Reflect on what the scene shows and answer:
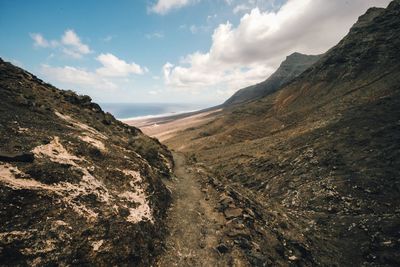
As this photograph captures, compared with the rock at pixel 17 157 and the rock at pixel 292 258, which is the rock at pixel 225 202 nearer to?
the rock at pixel 292 258

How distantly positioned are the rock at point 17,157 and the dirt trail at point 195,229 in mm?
10185

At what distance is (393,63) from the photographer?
191 ft

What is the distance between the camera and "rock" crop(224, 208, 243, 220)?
69.2ft

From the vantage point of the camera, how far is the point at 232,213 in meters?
21.5

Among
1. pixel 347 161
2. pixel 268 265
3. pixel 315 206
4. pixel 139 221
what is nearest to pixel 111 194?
pixel 139 221

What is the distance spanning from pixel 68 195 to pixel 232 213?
1285 centimetres

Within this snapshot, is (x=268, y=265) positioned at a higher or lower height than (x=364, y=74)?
lower

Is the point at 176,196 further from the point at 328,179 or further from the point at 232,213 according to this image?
the point at 328,179

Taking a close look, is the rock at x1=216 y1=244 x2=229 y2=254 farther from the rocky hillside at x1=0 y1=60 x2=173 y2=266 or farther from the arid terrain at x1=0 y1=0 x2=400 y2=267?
the rocky hillside at x1=0 y1=60 x2=173 y2=266

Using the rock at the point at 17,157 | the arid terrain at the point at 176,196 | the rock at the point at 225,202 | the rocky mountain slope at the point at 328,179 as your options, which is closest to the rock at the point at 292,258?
the rocky mountain slope at the point at 328,179

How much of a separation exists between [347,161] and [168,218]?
25082mm

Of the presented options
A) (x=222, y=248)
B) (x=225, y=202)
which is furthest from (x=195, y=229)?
(x=225, y=202)

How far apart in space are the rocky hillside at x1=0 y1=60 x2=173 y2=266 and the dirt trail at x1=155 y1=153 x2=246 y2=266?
4.12 ft

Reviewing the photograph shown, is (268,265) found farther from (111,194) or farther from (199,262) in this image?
(111,194)
